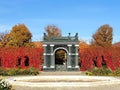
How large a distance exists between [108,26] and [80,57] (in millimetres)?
29334

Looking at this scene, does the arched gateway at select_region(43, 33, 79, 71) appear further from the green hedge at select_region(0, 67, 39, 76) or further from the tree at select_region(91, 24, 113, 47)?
the tree at select_region(91, 24, 113, 47)

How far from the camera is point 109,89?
62.5ft

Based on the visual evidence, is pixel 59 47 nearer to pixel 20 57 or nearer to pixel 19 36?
pixel 20 57

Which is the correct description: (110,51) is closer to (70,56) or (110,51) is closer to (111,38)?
(70,56)

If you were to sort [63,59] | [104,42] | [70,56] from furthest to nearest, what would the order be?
[104,42], [63,59], [70,56]

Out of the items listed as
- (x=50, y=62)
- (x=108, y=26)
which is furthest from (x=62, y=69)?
(x=108, y=26)

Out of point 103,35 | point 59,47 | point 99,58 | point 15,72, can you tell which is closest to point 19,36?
point 59,47

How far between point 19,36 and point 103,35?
68.3 ft

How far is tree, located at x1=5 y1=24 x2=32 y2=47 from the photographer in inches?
2431

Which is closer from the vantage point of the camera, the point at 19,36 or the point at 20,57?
the point at 20,57

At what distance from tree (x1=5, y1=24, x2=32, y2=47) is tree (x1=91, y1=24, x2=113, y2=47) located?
1650 cm

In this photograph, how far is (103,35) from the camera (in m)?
72.2

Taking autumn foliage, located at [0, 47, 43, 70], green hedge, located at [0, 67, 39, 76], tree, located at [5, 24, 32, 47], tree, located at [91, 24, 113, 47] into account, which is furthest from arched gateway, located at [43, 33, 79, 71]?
tree, located at [91, 24, 113, 47]

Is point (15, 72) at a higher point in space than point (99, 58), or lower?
lower
